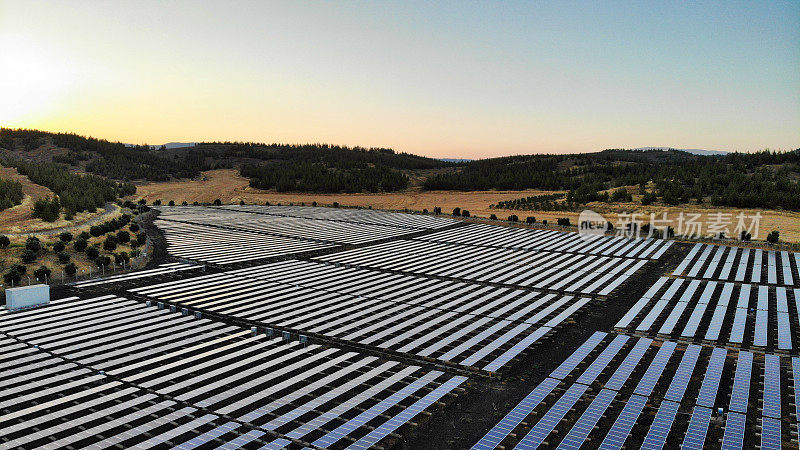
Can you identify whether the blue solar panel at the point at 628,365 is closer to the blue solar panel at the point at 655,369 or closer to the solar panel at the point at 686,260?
the blue solar panel at the point at 655,369

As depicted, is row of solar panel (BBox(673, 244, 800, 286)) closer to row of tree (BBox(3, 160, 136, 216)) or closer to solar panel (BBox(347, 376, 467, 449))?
solar panel (BBox(347, 376, 467, 449))

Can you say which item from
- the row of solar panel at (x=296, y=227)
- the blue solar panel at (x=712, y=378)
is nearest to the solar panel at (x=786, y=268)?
the blue solar panel at (x=712, y=378)

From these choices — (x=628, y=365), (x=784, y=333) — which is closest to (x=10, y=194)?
(x=628, y=365)

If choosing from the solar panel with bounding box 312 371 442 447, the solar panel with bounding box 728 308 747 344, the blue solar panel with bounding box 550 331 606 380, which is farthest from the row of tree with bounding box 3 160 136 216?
the solar panel with bounding box 728 308 747 344

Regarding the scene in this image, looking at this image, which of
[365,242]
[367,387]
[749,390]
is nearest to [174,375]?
[367,387]

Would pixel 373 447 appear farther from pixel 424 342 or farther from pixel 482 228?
pixel 482 228

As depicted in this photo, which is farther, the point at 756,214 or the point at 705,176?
the point at 705,176
